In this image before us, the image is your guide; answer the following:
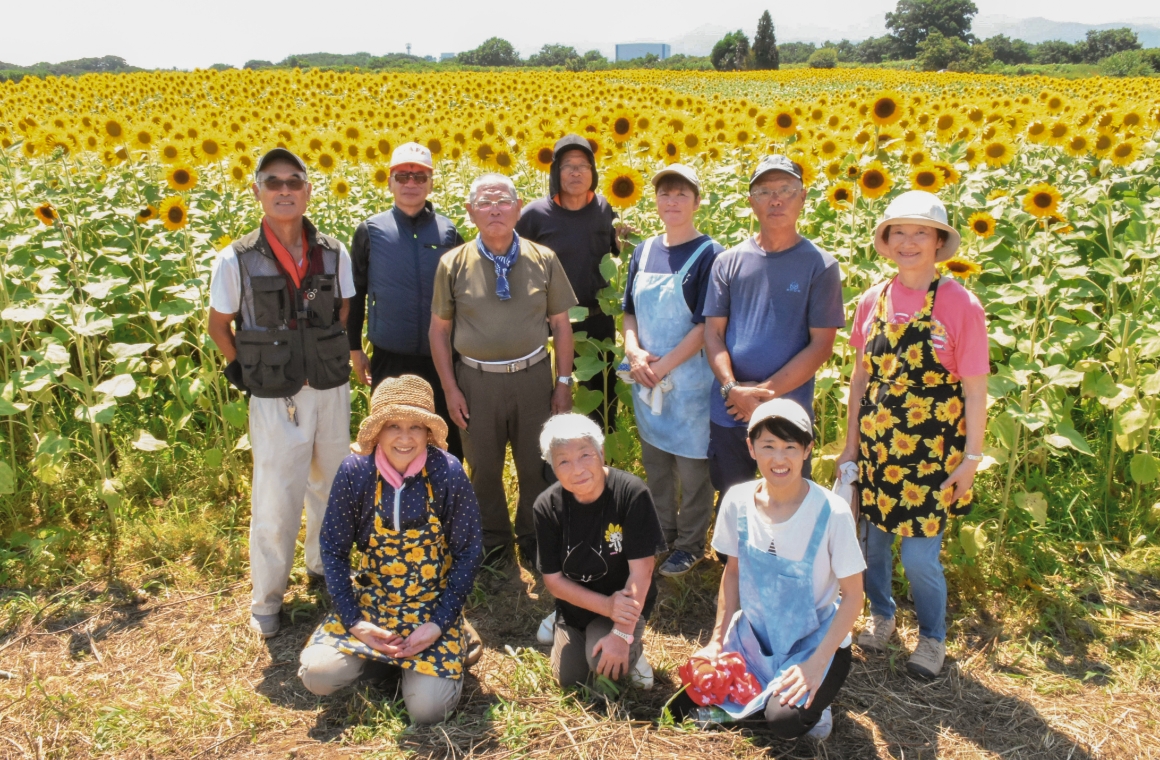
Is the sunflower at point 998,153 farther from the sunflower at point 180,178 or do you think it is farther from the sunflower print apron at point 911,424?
the sunflower at point 180,178

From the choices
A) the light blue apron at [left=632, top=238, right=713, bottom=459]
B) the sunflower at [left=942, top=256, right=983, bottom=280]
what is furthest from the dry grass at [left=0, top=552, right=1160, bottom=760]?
the sunflower at [left=942, top=256, right=983, bottom=280]

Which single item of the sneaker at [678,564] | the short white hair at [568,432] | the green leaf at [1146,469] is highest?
the short white hair at [568,432]

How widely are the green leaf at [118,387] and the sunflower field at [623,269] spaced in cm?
1

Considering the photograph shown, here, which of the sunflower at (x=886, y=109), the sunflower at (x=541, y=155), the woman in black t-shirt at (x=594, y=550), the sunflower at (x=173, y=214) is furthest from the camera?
the sunflower at (x=541, y=155)

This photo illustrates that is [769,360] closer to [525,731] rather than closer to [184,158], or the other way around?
[525,731]

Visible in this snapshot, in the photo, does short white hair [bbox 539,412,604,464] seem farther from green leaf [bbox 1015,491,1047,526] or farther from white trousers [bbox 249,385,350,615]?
green leaf [bbox 1015,491,1047,526]

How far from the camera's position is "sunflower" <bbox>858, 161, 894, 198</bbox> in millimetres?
4066

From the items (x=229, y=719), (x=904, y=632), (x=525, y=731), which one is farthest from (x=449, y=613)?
(x=904, y=632)

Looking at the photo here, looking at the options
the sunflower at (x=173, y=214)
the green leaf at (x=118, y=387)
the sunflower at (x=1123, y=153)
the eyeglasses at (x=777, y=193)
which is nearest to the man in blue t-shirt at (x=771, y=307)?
the eyeglasses at (x=777, y=193)

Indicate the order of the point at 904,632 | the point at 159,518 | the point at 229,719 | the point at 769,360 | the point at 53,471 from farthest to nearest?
the point at 159,518 → the point at 53,471 → the point at 904,632 → the point at 769,360 → the point at 229,719

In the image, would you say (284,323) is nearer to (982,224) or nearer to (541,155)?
(541,155)

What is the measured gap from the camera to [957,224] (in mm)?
4730

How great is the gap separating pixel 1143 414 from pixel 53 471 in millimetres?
4659

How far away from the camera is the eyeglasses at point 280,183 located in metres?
3.21
